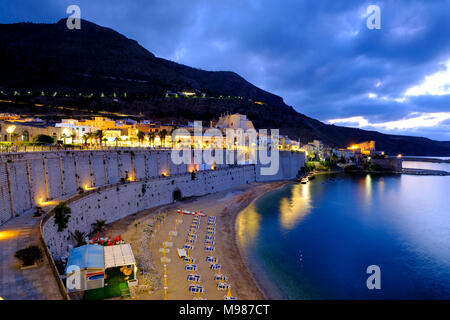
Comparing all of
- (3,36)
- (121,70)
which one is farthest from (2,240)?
(3,36)

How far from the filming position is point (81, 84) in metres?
126

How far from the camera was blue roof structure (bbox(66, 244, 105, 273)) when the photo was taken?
14469 millimetres

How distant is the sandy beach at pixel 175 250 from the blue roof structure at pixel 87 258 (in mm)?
2932

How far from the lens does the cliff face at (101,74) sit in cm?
11643

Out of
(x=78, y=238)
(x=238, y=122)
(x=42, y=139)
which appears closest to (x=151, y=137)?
(x=42, y=139)

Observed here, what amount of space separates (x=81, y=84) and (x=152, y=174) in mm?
112581

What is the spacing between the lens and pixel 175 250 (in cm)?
2212

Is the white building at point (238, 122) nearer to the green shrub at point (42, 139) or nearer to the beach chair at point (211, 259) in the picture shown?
the green shrub at point (42, 139)

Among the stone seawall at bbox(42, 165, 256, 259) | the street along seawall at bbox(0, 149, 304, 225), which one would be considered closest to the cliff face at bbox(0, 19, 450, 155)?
the stone seawall at bbox(42, 165, 256, 259)

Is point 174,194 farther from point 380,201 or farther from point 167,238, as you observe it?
point 380,201

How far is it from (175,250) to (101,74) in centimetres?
14597

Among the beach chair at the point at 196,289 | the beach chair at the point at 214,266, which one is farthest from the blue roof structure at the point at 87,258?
the beach chair at the point at 214,266

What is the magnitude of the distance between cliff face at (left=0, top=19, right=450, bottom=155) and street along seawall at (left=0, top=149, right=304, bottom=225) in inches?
2848

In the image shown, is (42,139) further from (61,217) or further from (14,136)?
(61,217)
